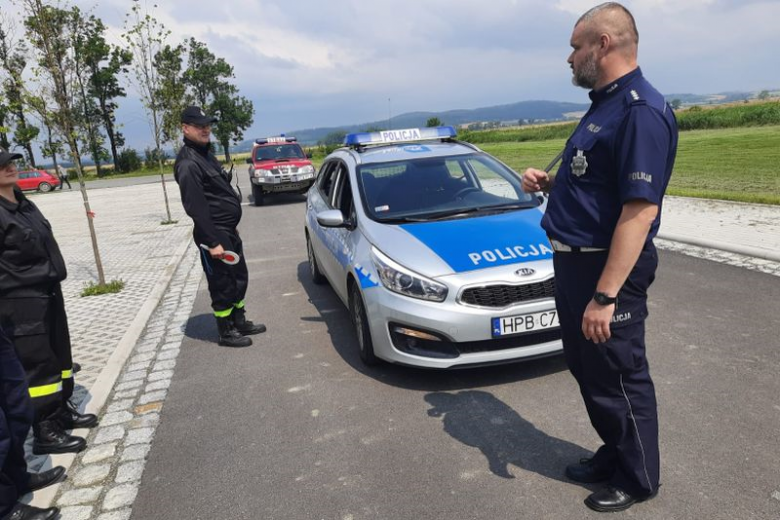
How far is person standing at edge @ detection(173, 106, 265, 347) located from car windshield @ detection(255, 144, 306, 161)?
44.7 ft

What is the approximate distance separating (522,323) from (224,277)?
290 centimetres

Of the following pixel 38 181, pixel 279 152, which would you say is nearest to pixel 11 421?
pixel 279 152

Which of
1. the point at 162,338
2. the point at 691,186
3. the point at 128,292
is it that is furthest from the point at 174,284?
the point at 691,186

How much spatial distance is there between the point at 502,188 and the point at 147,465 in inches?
146

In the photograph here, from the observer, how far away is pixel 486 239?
4273 mm

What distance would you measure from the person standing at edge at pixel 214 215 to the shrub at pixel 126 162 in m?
59.1

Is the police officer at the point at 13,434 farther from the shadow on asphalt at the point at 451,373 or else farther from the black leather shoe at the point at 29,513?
the shadow on asphalt at the point at 451,373

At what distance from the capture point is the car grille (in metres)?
3.87

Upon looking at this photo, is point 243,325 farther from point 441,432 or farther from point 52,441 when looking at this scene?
point 441,432

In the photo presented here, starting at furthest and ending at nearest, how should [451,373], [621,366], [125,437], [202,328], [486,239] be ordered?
[202,328] < [451,373] < [486,239] < [125,437] < [621,366]

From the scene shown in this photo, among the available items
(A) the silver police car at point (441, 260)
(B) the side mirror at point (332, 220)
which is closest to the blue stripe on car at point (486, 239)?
(A) the silver police car at point (441, 260)

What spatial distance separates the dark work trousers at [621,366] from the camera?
96.8 inches

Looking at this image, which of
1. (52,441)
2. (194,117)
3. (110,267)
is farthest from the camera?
(110,267)

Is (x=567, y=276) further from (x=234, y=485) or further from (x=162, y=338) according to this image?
(x=162, y=338)
